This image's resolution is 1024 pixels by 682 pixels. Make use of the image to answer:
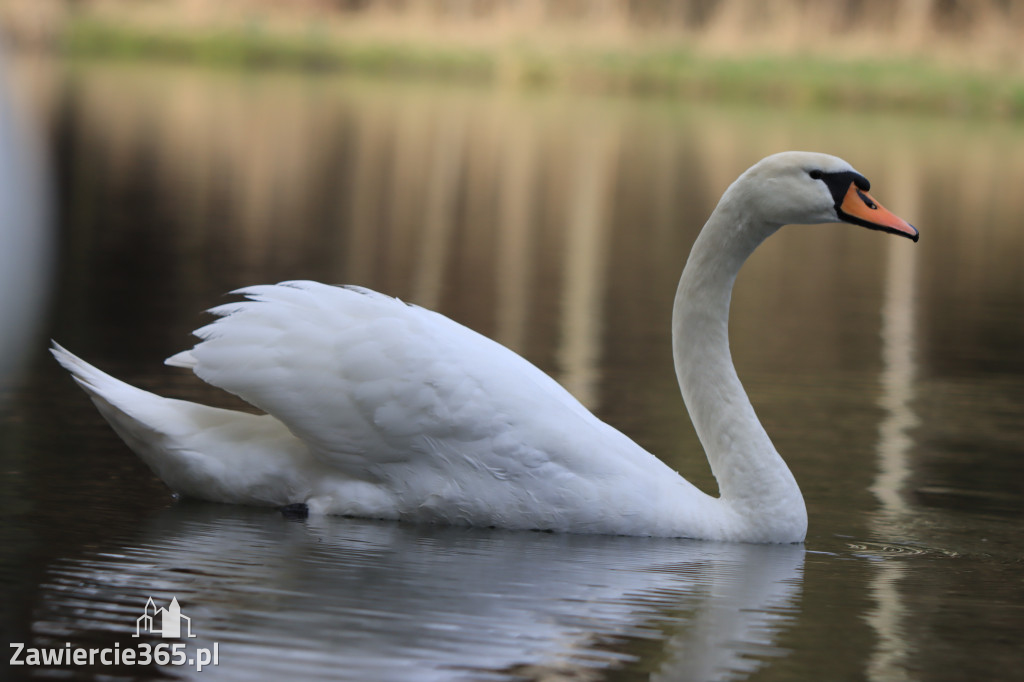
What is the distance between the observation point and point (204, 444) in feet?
16.0

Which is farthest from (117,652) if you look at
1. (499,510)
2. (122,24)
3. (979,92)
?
(122,24)

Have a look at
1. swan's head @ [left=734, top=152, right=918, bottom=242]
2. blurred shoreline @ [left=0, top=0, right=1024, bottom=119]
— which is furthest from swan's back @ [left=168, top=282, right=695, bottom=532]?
blurred shoreline @ [left=0, top=0, right=1024, bottom=119]

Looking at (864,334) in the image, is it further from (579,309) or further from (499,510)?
(499,510)

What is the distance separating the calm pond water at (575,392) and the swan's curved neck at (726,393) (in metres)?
0.15

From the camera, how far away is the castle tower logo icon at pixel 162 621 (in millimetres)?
3717

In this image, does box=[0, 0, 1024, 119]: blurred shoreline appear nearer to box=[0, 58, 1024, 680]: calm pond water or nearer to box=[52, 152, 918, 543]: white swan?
box=[0, 58, 1024, 680]: calm pond water

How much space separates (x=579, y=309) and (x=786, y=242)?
679 cm

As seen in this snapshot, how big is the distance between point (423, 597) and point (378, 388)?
0.79m

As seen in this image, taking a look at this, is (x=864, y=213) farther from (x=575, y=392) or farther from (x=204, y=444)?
(x=575, y=392)

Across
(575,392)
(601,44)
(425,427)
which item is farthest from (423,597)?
(601,44)

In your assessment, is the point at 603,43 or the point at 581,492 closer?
the point at 581,492

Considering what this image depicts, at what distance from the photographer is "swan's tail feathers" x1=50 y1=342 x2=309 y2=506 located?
191 inches

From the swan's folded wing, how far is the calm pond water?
29 centimetres

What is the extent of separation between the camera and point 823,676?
3.77m
